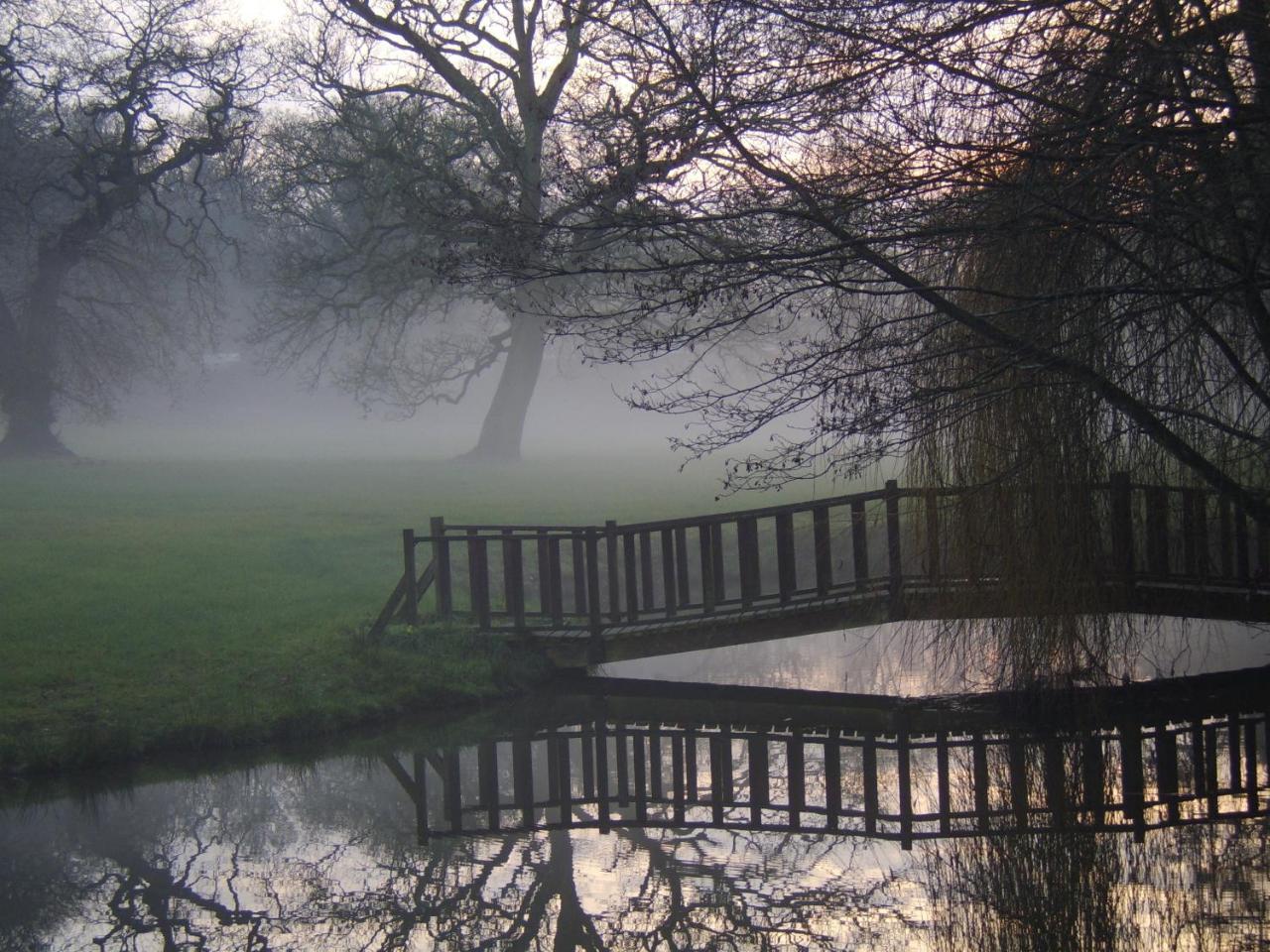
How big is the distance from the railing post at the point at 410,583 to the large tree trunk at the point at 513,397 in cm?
2173

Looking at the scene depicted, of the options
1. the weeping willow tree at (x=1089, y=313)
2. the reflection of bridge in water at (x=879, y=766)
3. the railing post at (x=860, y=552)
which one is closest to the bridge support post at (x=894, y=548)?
the railing post at (x=860, y=552)

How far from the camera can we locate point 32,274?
94.8ft

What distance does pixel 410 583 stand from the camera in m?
13.0

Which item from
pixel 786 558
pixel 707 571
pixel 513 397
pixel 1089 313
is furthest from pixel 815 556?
pixel 513 397

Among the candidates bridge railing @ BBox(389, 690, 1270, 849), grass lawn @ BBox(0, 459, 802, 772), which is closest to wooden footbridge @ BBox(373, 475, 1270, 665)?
grass lawn @ BBox(0, 459, 802, 772)

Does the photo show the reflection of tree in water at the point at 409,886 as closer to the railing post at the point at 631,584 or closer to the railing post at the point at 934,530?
the railing post at the point at 934,530

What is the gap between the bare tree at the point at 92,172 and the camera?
24.8 m

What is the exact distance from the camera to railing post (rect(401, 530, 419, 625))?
12797 millimetres

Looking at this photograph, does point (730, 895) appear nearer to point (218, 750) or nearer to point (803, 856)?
point (803, 856)

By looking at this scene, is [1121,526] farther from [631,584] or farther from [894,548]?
[631,584]

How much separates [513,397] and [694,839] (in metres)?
28.7

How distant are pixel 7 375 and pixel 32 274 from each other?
2.30 meters

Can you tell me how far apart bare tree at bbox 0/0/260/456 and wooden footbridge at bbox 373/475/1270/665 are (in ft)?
49.2

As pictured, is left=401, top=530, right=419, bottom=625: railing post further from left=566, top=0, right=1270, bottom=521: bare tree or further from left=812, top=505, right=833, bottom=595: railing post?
left=566, top=0, right=1270, bottom=521: bare tree
